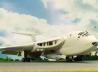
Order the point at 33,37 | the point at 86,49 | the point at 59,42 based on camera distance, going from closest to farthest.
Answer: the point at 86,49
the point at 59,42
the point at 33,37

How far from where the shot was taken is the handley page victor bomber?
4391cm

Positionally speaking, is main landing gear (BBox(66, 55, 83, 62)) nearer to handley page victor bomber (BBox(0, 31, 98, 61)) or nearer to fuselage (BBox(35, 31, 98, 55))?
handley page victor bomber (BBox(0, 31, 98, 61))

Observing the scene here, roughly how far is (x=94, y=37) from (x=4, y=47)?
505 inches

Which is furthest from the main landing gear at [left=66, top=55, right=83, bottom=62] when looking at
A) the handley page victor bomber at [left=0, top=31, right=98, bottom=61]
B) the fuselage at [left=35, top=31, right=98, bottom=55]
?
the fuselage at [left=35, top=31, right=98, bottom=55]

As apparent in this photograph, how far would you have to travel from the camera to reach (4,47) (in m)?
48.6

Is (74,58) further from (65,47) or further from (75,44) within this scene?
(75,44)

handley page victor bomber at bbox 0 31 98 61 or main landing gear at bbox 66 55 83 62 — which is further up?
handley page victor bomber at bbox 0 31 98 61

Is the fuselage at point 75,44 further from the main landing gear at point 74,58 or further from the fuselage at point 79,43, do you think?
the main landing gear at point 74,58

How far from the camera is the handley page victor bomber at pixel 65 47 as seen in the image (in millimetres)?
43906

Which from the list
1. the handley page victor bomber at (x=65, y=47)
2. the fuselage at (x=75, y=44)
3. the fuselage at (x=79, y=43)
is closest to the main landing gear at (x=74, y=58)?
the handley page victor bomber at (x=65, y=47)

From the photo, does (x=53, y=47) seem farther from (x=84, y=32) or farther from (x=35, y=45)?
(x=84, y=32)

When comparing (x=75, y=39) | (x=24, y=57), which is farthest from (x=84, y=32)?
(x=24, y=57)

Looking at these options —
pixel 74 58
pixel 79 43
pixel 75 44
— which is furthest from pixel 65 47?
pixel 79 43

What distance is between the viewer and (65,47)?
1834 inches
